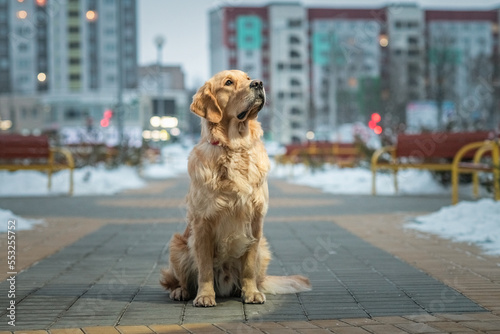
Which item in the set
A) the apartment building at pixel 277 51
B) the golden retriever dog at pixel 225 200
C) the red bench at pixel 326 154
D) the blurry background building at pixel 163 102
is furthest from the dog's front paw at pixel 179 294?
the apartment building at pixel 277 51

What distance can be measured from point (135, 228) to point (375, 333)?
229 inches

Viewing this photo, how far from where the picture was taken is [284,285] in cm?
487

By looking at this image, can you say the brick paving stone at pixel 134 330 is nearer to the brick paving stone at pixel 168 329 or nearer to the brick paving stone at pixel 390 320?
the brick paving stone at pixel 168 329

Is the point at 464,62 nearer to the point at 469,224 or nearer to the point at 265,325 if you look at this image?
the point at 469,224

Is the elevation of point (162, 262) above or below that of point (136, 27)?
below

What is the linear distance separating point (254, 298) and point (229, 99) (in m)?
1.29

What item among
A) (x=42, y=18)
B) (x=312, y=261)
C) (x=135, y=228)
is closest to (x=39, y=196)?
(x=135, y=228)

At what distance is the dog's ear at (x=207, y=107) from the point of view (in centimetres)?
459

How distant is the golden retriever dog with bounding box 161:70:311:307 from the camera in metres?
4.46

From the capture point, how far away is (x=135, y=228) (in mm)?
9086

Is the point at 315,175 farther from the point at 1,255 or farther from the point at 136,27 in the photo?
the point at 136,27

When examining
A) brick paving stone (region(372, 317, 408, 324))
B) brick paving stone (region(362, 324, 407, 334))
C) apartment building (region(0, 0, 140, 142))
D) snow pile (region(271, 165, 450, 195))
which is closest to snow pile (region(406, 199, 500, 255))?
brick paving stone (region(372, 317, 408, 324))

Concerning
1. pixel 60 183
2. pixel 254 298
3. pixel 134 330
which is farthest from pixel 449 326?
pixel 60 183

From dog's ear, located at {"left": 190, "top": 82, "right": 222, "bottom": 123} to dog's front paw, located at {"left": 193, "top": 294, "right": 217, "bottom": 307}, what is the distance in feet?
3.68
